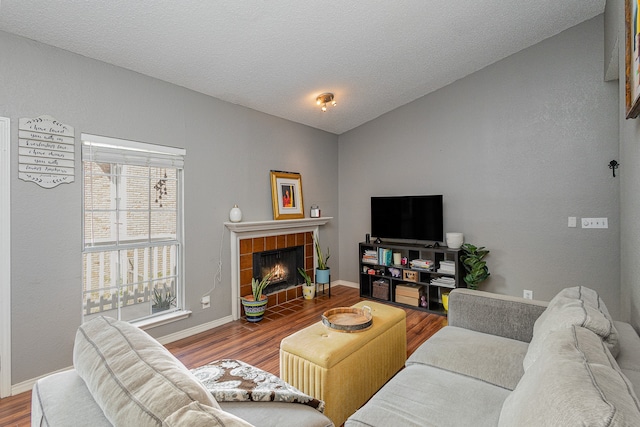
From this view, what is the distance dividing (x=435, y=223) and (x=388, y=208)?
0.69 meters

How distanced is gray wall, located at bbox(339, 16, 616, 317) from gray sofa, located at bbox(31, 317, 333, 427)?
11.5ft

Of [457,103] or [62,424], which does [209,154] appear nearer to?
[62,424]

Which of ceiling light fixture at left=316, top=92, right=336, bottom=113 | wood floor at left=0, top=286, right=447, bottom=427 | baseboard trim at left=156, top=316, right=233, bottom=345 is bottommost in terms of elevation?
wood floor at left=0, top=286, right=447, bottom=427

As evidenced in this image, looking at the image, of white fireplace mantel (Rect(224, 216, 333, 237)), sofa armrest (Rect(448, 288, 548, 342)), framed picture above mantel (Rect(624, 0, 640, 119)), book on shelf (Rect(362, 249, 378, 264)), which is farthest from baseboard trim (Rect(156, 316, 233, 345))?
framed picture above mantel (Rect(624, 0, 640, 119))

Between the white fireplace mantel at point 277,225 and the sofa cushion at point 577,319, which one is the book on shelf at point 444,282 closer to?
the white fireplace mantel at point 277,225

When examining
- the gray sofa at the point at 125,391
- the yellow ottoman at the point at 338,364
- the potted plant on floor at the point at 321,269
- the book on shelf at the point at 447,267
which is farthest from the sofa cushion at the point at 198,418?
the potted plant on floor at the point at 321,269

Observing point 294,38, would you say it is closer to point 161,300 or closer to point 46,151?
point 46,151

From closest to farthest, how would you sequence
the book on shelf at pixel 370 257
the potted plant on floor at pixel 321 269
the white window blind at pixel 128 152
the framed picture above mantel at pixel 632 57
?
the framed picture above mantel at pixel 632 57 < the white window blind at pixel 128 152 < the book on shelf at pixel 370 257 < the potted plant on floor at pixel 321 269

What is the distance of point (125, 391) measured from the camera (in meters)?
0.80

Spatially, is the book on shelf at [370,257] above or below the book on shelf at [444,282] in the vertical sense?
above

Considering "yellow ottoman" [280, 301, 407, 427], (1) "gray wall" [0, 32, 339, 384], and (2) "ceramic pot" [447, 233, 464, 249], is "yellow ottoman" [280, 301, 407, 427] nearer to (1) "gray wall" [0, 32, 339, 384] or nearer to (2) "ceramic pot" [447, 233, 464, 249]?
(1) "gray wall" [0, 32, 339, 384]

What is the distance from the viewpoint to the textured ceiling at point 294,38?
225 centimetres

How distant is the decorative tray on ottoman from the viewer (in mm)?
2164

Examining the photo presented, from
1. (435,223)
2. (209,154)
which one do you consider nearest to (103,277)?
(209,154)
